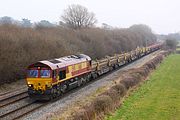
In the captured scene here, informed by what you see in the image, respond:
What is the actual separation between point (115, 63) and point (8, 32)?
19149mm

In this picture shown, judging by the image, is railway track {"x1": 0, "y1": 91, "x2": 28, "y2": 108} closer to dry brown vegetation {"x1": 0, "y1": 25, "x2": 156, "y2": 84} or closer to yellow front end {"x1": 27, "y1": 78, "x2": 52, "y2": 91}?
yellow front end {"x1": 27, "y1": 78, "x2": 52, "y2": 91}

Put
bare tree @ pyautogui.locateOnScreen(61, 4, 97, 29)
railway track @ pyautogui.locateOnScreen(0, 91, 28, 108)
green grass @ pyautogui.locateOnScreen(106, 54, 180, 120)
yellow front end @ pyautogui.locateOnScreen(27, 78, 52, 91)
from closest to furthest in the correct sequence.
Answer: green grass @ pyautogui.locateOnScreen(106, 54, 180, 120), railway track @ pyautogui.locateOnScreen(0, 91, 28, 108), yellow front end @ pyautogui.locateOnScreen(27, 78, 52, 91), bare tree @ pyautogui.locateOnScreen(61, 4, 97, 29)

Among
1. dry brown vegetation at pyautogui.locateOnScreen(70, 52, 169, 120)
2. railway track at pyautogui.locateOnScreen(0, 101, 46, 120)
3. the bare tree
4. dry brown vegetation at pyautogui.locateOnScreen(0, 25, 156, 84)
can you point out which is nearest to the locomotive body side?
railway track at pyautogui.locateOnScreen(0, 101, 46, 120)

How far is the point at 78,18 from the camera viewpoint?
99.4m

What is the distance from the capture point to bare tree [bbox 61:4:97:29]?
9719cm

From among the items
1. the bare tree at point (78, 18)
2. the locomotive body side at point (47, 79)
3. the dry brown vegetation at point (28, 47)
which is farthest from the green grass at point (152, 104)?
the bare tree at point (78, 18)

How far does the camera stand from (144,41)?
132 m

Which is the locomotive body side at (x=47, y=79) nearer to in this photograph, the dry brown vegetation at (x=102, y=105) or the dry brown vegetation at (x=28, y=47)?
the dry brown vegetation at (x=102, y=105)

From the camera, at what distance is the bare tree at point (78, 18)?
97.2 metres

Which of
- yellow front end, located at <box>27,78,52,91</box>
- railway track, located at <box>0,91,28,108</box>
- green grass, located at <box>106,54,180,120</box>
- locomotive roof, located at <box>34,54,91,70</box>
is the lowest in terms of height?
railway track, located at <box>0,91,28,108</box>

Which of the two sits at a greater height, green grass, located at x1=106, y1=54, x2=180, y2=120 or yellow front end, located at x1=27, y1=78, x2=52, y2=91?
yellow front end, located at x1=27, y1=78, x2=52, y2=91

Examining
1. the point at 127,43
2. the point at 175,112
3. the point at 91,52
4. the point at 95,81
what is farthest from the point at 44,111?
the point at 127,43

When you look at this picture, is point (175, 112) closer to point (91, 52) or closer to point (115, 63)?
point (115, 63)

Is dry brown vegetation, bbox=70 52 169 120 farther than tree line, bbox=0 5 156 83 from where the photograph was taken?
No
